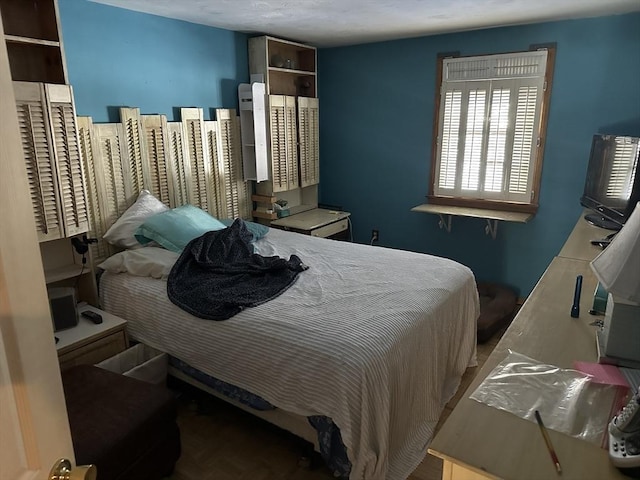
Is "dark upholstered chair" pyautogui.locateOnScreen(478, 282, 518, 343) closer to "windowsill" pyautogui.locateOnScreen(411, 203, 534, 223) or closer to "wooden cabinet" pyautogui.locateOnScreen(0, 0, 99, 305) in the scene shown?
"windowsill" pyautogui.locateOnScreen(411, 203, 534, 223)

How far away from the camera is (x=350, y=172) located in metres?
4.61

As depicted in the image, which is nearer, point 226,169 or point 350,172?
point 226,169

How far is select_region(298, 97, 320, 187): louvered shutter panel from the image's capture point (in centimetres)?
421

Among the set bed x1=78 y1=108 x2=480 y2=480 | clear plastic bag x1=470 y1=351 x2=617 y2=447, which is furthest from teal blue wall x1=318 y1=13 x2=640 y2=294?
clear plastic bag x1=470 y1=351 x2=617 y2=447

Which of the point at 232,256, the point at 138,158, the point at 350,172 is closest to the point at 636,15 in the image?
the point at 350,172

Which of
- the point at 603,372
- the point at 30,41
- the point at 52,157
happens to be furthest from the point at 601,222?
the point at 30,41

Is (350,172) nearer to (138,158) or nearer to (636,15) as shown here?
(138,158)

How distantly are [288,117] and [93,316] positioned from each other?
2.44 metres

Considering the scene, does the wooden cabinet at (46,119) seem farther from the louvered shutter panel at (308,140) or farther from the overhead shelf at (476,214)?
the overhead shelf at (476,214)

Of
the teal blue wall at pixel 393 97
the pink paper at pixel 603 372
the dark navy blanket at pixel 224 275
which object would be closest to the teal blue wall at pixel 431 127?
the teal blue wall at pixel 393 97

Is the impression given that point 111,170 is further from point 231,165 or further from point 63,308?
point 231,165

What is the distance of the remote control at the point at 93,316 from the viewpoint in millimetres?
2430

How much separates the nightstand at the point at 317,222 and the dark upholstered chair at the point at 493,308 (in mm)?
1422

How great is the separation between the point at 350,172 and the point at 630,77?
246cm
